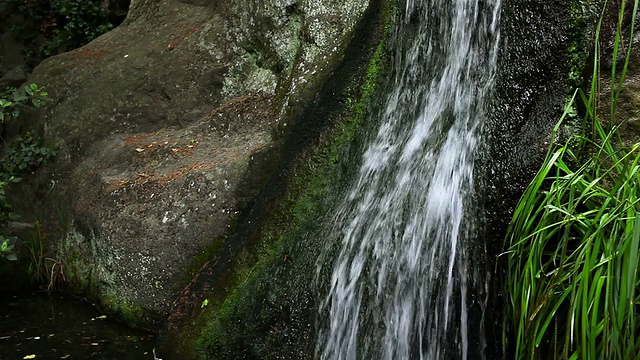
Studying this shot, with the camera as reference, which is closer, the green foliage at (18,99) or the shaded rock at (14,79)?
the green foliage at (18,99)

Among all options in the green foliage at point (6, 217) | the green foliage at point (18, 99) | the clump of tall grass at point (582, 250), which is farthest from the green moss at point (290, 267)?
the green foliage at point (18, 99)

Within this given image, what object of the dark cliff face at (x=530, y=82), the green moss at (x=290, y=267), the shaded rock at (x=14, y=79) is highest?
the shaded rock at (x=14, y=79)

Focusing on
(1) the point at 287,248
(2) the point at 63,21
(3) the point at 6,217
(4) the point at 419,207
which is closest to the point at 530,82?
(4) the point at 419,207

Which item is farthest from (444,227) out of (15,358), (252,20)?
(252,20)

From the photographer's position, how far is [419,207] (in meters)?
3.48

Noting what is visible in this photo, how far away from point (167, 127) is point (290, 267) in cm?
290

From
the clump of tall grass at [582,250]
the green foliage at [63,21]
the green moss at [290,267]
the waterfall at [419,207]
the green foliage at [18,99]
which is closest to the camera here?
the clump of tall grass at [582,250]

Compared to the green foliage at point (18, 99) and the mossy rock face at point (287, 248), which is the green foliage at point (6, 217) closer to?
the green foliage at point (18, 99)

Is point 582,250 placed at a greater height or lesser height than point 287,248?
greater

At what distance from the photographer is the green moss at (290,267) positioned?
3666mm

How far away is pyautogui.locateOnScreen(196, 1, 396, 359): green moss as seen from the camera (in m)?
3.67

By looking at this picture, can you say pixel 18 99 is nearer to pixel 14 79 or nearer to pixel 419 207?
pixel 14 79

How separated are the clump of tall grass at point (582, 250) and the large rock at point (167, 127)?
165cm

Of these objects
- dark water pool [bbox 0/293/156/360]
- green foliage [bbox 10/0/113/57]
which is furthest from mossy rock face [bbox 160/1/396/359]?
green foliage [bbox 10/0/113/57]
